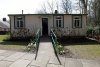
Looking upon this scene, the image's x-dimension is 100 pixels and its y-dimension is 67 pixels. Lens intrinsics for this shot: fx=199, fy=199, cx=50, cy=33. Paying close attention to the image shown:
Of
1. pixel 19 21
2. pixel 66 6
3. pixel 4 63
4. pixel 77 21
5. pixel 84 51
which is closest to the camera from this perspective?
pixel 4 63

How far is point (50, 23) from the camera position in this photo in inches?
949

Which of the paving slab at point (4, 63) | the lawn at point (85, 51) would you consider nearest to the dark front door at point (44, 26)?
the lawn at point (85, 51)

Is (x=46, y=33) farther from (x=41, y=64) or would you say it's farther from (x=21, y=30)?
(x=41, y=64)

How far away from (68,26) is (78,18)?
1546mm

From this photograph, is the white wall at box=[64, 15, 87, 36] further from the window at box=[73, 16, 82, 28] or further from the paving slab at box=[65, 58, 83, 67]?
the paving slab at box=[65, 58, 83, 67]

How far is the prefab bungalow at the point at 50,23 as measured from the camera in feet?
77.1

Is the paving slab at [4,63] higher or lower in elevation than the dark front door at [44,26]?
lower

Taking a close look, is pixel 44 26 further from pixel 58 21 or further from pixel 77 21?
pixel 77 21

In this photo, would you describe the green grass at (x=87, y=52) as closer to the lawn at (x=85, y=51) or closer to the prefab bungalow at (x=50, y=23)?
the lawn at (x=85, y=51)

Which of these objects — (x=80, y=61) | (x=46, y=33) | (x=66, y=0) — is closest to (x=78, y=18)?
(x=46, y=33)

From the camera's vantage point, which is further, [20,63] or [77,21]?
[77,21]

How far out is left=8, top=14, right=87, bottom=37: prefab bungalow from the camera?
23.5 metres

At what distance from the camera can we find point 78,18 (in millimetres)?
23891

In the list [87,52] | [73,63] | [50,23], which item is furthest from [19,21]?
[73,63]
